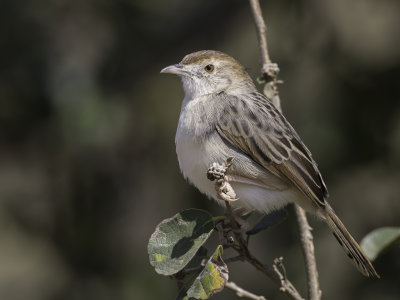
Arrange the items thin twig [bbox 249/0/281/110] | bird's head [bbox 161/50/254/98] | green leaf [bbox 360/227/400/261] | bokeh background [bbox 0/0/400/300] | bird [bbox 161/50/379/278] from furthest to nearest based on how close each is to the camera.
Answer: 1. bokeh background [bbox 0/0/400/300]
2. bird's head [bbox 161/50/254/98]
3. bird [bbox 161/50/379/278]
4. thin twig [bbox 249/0/281/110]
5. green leaf [bbox 360/227/400/261]

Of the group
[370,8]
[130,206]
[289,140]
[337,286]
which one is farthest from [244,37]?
[289,140]

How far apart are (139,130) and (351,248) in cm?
358

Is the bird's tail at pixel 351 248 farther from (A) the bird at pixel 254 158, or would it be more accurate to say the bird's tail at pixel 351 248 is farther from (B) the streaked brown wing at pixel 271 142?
(B) the streaked brown wing at pixel 271 142

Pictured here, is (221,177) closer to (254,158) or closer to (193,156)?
(193,156)

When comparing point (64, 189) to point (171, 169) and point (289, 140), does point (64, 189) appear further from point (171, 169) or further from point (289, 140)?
point (289, 140)

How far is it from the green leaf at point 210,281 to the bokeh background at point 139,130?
2.70 m

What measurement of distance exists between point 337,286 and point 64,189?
2.83 metres

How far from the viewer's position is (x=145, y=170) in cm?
695

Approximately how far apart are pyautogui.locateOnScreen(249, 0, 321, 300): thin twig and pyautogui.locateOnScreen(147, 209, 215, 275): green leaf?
61 cm

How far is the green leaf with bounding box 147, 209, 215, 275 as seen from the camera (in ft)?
9.29

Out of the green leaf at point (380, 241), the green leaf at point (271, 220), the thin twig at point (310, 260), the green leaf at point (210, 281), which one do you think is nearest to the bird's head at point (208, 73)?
the green leaf at point (271, 220)

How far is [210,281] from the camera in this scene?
2678 mm

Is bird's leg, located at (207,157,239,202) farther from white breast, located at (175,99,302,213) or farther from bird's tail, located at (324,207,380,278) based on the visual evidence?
bird's tail, located at (324,207,380,278)

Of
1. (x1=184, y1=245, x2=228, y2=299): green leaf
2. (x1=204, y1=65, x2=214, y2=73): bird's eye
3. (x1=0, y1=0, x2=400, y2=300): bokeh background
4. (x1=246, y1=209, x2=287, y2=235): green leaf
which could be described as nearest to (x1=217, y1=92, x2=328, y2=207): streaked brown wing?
(x1=246, y1=209, x2=287, y2=235): green leaf
